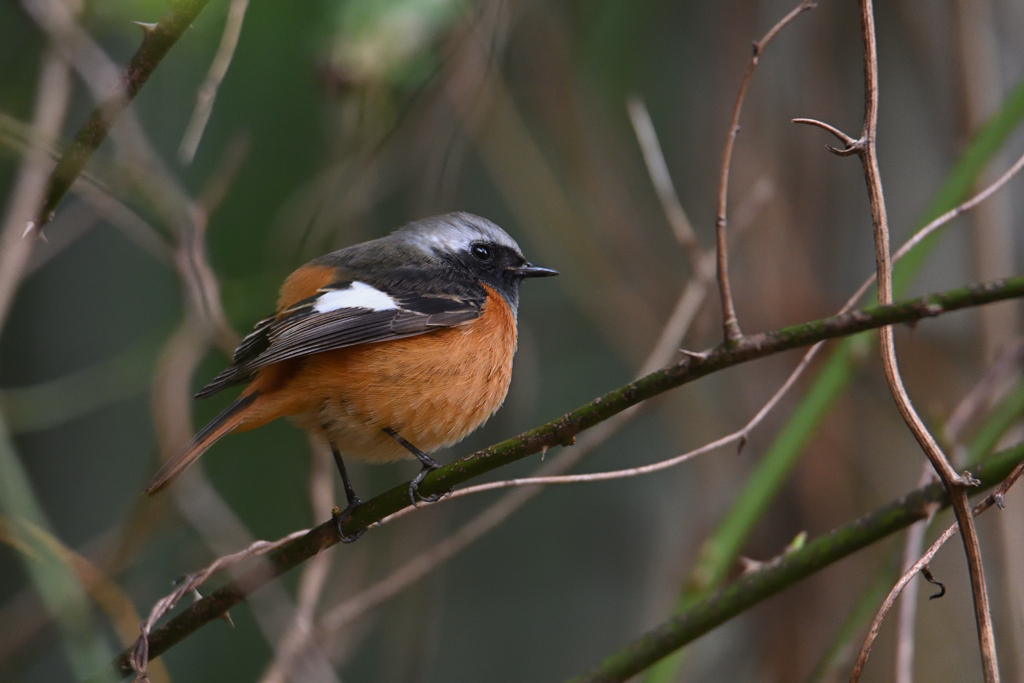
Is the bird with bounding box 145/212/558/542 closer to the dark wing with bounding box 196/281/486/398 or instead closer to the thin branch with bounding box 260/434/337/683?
the dark wing with bounding box 196/281/486/398

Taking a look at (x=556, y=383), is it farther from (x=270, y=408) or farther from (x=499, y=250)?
(x=270, y=408)

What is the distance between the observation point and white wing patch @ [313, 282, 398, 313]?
2.39m

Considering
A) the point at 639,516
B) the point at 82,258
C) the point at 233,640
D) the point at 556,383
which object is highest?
the point at 82,258

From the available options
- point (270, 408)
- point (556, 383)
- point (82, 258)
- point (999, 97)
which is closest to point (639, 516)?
point (556, 383)

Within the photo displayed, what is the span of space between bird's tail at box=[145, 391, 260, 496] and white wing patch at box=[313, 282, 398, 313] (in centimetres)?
30

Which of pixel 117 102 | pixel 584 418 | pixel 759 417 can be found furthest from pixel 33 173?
pixel 759 417

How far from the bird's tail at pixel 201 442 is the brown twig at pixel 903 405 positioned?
1.47m

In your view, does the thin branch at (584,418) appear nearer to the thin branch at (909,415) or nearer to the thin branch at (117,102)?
the thin branch at (909,415)

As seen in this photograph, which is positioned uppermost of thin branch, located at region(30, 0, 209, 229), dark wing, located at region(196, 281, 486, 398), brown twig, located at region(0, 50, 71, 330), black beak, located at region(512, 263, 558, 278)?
brown twig, located at region(0, 50, 71, 330)

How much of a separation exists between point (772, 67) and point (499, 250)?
6.13ft

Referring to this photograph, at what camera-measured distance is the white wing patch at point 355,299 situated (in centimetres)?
239

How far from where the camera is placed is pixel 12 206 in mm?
2814

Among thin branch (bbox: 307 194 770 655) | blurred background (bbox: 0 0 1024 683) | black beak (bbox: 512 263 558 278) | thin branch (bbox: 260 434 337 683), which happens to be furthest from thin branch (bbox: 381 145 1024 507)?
black beak (bbox: 512 263 558 278)

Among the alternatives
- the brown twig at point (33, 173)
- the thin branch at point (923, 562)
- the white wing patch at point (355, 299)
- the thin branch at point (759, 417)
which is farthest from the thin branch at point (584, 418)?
the brown twig at point (33, 173)
